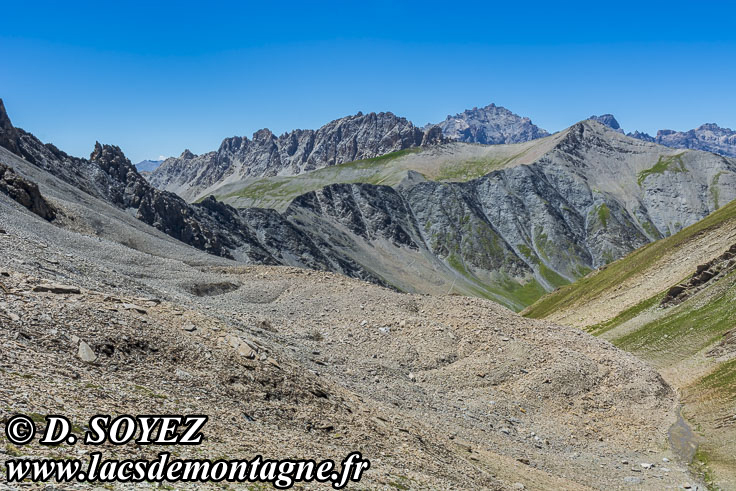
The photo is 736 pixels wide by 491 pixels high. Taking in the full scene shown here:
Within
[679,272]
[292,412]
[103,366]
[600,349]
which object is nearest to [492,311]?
[600,349]

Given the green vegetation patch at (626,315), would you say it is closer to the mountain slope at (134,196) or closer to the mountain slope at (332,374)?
the mountain slope at (332,374)

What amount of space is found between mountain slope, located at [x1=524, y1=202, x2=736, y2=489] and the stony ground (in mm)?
2870

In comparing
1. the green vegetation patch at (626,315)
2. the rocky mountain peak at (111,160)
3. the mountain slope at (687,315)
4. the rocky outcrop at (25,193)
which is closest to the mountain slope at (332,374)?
the mountain slope at (687,315)

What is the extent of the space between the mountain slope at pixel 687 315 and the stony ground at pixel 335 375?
287 centimetres

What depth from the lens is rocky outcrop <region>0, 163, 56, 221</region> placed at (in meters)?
79.8

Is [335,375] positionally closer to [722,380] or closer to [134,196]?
[722,380]

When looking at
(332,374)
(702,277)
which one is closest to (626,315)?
(702,277)

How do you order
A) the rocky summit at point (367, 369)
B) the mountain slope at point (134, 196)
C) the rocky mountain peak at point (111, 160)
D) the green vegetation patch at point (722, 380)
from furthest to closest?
the rocky mountain peak at point (111, 160) < the mountain slope at point (134, 196) < the green vegetation patch at point (722, 380) < the rocky summit at point (367, 369)

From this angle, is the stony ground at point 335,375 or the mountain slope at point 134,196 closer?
the stony ground at point 335,375

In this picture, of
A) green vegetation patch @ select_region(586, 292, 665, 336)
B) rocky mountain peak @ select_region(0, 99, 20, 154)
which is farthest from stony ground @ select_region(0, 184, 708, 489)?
rocky mountain peak @ select_region(0, 99, 20, 154)

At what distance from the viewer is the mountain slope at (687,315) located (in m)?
36.0

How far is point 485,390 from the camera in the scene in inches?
1391

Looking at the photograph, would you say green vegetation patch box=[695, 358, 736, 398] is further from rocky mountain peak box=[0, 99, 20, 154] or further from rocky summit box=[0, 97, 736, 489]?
rocky mountain peak box=[0, 99, 20, 154]

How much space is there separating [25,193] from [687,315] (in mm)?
97027
